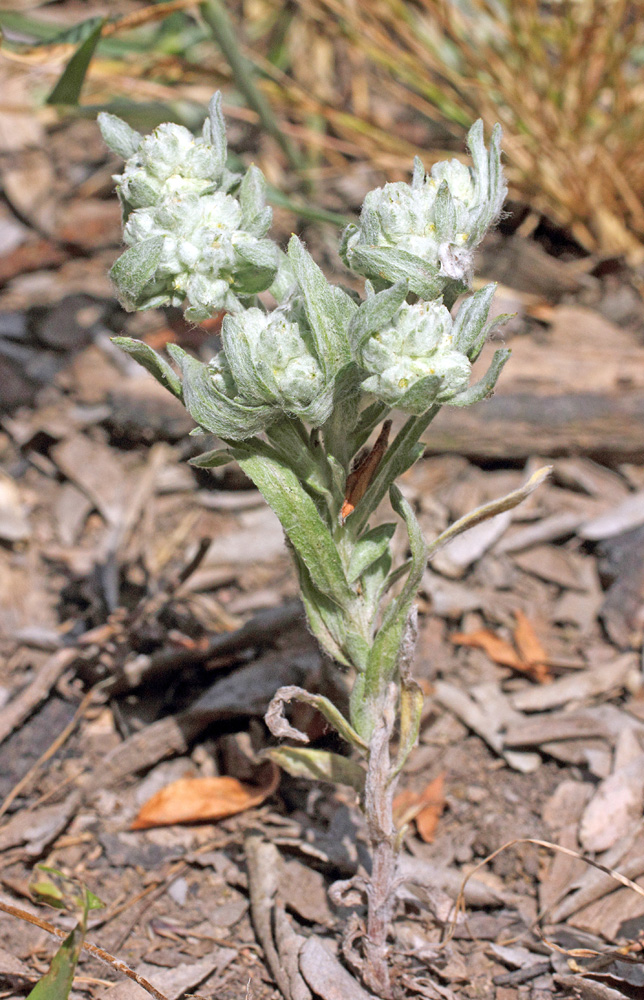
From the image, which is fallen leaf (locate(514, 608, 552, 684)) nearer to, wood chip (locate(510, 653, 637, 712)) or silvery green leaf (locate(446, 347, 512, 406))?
wood chip (locate(510, 653, 637, 712))

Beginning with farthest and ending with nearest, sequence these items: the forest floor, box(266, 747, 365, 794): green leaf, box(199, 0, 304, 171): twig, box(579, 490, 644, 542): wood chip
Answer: box(199, 0, 304, 171): twig → box(579, 490, 644, 542): wood chip → the forest floor → box(266, 747, 365, 794): green leaf

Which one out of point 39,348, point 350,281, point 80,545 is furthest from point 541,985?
point 39,348

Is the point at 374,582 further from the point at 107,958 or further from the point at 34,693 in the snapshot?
the point at 34,693

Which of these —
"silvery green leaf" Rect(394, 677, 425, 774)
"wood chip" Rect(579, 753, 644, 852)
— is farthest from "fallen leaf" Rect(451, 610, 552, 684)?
"silvery green leaf" Rect(394, 677, 425, 774)

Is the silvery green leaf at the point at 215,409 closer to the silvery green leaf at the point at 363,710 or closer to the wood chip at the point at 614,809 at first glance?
the silvery green leaf at the point at 363,710

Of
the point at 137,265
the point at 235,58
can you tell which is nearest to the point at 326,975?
the point at 137,265

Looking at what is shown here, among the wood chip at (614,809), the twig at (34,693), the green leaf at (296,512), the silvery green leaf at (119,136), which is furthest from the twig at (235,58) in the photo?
the wood chip at (614,809)

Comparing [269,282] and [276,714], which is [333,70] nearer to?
[269,282]

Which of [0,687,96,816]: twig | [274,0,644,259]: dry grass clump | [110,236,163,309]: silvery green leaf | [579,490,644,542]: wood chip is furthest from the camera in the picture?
[274,0,644,259]: dry grass clump
